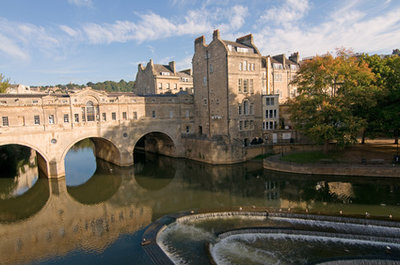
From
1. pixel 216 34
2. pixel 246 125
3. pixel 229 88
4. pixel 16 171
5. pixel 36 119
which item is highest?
pixel 216 34

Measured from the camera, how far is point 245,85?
4481cm

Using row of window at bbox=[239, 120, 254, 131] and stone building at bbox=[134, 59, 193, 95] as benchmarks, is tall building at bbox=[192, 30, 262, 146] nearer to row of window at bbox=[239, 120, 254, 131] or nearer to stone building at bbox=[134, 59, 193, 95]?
row of window at bbox=[239, 120, 254, 131]

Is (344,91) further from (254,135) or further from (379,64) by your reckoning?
(254,135)

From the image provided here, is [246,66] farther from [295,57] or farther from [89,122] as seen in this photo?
[89,122]

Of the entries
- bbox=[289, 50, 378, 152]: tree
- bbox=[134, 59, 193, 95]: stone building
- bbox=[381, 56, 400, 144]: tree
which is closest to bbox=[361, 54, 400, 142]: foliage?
bbox=[381, 56, 400, 144]: tree

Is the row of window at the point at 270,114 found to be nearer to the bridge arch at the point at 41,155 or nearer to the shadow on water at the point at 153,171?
the shadow on water at the point at 153,171

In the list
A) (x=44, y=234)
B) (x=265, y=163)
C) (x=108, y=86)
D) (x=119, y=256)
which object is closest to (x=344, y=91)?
(x=265, y=163)

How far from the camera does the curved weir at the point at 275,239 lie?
15984 millimetres

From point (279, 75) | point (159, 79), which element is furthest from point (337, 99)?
point (159, 79)

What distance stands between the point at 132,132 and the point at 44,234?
22477mm

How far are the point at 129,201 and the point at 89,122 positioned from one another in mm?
15018

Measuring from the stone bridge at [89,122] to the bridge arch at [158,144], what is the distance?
183 mm

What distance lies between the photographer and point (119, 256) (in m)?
17.5

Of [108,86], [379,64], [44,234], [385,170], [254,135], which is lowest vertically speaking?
[44,234]
